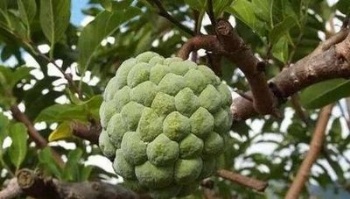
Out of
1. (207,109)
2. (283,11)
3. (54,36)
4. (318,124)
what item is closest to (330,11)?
(318,124)

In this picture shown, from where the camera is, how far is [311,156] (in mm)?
2508

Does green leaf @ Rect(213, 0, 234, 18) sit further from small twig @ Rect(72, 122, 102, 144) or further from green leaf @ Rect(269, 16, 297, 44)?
small twig @ Rect(72, 122, 102, 144)

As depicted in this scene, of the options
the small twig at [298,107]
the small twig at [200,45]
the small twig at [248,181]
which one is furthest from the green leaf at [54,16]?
the small twig at [298,107]

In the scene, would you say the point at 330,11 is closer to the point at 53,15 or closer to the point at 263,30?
the point at 263,30

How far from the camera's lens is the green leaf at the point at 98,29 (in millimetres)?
1549

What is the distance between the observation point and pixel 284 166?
3.05 m

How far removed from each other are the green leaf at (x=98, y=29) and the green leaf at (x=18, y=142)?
15.8 inches

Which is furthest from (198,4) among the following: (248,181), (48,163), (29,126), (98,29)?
(29,126)

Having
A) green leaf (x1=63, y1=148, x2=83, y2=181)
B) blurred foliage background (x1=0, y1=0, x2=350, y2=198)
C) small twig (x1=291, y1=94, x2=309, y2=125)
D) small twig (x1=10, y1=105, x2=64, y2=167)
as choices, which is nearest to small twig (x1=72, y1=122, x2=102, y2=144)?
blurred foliage background (x1=0, y1=0, x2=350, y2=198)

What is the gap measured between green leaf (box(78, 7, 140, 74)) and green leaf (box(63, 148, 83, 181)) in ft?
1.28

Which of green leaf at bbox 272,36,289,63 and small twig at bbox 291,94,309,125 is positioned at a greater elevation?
small twig at bbox 291,94,309,125

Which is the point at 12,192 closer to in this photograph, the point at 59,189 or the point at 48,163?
the point at 59,189

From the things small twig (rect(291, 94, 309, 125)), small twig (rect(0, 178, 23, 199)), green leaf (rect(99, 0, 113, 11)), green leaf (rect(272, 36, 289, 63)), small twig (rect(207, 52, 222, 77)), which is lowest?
small twig (rect(0, 178, 23, 199))

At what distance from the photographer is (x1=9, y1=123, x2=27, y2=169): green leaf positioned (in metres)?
2.04
